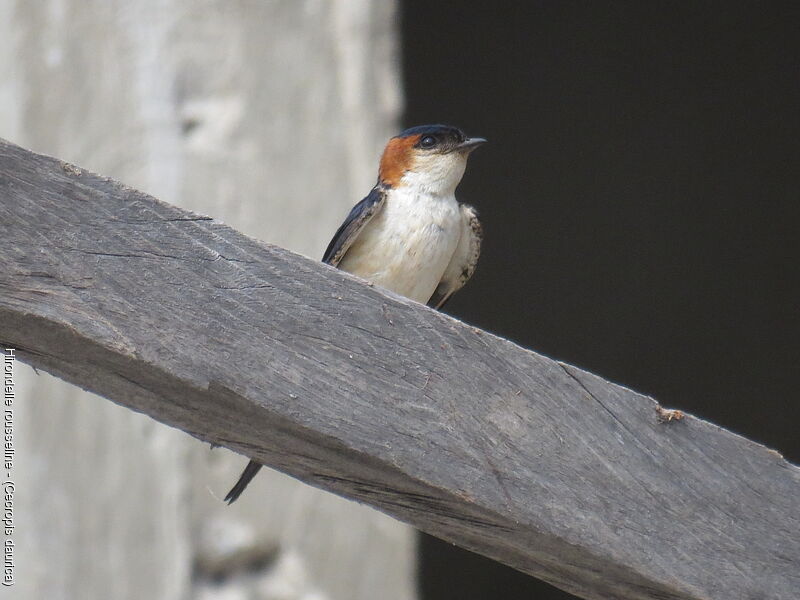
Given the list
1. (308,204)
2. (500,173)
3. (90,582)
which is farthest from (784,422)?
(90,582)

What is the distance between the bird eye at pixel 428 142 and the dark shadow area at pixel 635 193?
1.60m

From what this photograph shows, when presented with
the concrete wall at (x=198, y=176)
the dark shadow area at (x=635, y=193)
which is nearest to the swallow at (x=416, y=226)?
the concrete wall at (x=198, y=176)

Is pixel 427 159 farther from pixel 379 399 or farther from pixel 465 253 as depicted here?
pixel 379 399

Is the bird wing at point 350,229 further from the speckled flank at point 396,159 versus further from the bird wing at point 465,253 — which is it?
the bird wing at point 465,253

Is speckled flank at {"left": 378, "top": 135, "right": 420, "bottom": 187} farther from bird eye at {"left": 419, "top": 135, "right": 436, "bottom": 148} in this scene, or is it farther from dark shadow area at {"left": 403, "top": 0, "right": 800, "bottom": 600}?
dark shadow area at {"left": 403, "top": 0, "right": 800, "bottom": 600}

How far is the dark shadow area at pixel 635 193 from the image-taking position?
4336 millimetres

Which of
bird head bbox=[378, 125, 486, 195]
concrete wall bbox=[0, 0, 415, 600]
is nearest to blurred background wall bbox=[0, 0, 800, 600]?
concrete wall bbox=[0, 0, 415, 600]

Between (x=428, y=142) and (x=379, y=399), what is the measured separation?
5.58 ft

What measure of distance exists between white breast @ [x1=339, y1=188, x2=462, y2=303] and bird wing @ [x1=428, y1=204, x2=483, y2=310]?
114mm

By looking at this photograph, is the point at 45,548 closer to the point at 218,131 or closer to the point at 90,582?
the point at 90,582

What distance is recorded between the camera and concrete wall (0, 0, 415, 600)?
8.29 ft

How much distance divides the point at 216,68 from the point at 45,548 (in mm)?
1096

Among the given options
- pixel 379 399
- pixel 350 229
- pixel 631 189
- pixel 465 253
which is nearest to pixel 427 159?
pixel 465 253

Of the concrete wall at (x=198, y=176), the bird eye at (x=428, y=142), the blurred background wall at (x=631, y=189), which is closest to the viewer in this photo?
the concrete wall at (x=198, y=176)
